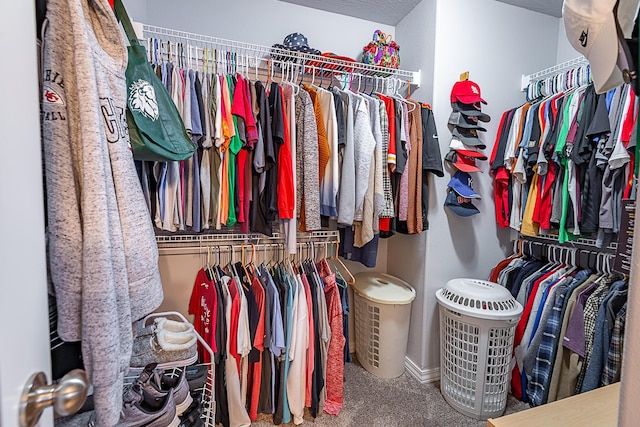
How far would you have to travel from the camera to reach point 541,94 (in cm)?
184

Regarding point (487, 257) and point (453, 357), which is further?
point (487, 257)

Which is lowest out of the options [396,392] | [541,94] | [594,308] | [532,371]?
[396,392]

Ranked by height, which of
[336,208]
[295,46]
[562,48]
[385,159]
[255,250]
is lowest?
[255,250]

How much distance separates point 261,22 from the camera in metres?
1.93

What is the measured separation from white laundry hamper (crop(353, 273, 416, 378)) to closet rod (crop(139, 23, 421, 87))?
1354 millimetres

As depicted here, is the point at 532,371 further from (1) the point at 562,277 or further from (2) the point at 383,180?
(2) the point at 383,180

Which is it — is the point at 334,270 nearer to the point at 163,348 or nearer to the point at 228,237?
the point at 228,237

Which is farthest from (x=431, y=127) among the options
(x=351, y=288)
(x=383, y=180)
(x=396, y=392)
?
(x=396, y=392)

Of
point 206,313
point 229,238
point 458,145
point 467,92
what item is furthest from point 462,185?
point 206,313

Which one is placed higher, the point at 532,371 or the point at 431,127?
the point at 431,127

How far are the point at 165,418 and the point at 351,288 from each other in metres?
1.46

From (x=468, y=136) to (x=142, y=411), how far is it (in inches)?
79.8

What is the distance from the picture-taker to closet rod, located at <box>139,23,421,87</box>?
166 cm

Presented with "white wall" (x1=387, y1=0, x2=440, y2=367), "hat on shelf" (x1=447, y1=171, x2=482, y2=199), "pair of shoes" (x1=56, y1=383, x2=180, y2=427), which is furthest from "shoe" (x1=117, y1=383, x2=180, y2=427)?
"hat on shelf" (x1=447, y1=171, x2=482, y2=199)
